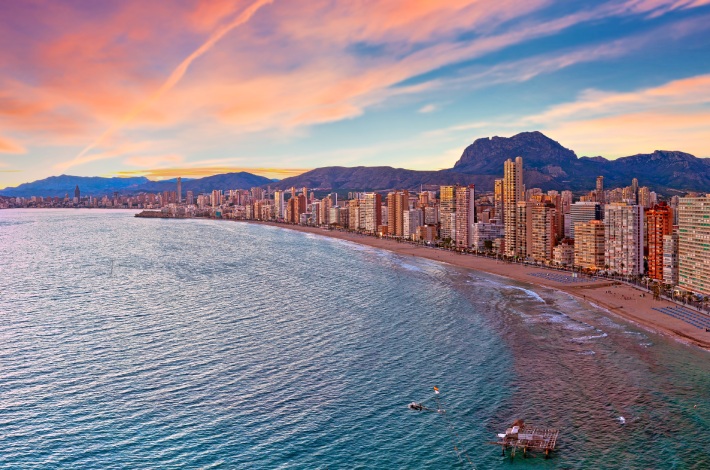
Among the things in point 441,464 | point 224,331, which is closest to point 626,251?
point 224,331

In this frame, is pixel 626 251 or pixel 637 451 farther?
pixel 626 251

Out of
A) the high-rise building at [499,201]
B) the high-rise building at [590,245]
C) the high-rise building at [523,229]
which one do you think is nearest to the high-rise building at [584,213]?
the high-rise building at [523,229]

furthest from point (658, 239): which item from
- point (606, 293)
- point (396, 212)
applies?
point (396, 212)

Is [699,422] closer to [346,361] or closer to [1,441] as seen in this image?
[346,361]

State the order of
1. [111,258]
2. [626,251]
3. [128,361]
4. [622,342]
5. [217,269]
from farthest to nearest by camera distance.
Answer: [111,258], [217,269], [626,251], [622,342], [128,361]

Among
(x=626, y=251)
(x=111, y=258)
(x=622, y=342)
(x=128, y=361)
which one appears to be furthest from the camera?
(x=111, y=258)

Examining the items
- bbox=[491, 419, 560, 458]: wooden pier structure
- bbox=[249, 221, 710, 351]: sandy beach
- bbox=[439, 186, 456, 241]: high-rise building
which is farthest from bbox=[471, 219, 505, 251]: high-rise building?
bbox=[491, 419, 560, 458]: wooden pier structure

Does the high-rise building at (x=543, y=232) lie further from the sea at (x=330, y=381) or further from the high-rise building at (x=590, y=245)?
the sea at (x=330, y=381)

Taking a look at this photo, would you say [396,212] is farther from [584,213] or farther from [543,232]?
[543,232]
